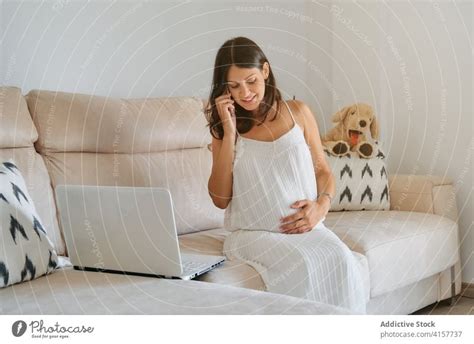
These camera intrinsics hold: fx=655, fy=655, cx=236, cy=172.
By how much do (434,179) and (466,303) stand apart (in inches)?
13.7

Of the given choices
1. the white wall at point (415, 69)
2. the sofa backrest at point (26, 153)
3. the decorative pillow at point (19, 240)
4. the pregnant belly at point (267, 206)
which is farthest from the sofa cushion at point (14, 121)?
the white wall at point (415, 69)

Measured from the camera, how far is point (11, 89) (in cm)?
118

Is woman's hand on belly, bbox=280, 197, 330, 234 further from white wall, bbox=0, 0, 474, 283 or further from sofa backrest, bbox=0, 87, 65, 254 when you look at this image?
sofa backrest, bbox=0, 87, 65, 254

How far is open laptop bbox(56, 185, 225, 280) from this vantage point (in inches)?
34.2

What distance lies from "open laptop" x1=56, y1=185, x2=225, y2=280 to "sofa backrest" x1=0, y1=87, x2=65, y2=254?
0.76 feet

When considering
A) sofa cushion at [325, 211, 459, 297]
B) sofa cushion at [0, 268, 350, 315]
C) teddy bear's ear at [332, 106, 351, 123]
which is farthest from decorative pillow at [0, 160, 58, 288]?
teddy bear's ear at [332, 106, 351, 123]

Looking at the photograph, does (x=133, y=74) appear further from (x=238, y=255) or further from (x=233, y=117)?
(x=238, y=255)

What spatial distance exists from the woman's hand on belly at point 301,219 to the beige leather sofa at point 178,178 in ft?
0.33

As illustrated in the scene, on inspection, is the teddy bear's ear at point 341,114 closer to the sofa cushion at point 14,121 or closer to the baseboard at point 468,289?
the baseboard at point 468,289

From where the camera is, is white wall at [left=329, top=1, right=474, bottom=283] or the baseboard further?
the baseboard

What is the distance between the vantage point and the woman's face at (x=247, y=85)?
3.50 feet

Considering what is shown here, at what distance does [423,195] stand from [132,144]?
28.7 inches

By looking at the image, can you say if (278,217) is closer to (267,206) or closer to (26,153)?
(267,206)
